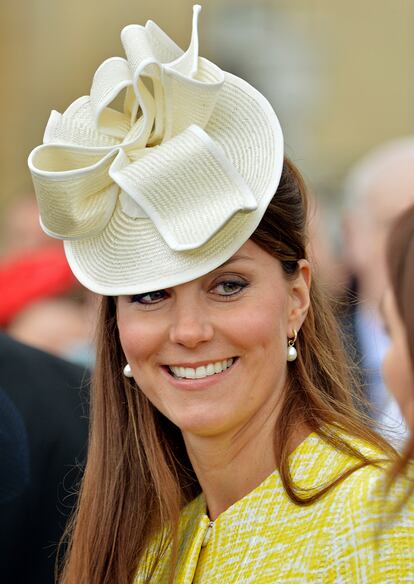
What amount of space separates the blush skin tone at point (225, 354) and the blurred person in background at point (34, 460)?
65 cm

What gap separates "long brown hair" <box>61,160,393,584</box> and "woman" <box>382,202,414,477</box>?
1.76ft

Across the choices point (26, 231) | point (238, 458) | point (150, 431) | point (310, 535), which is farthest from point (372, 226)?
point (310, 535)

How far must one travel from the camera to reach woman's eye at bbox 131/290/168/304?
2795 mm

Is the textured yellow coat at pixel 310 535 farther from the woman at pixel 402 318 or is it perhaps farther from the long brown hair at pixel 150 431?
the woman at pixel 402 318

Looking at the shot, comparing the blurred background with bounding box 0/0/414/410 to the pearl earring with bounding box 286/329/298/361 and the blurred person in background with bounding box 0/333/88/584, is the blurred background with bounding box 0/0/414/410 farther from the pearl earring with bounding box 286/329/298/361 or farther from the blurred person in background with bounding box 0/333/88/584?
the pearl earring with bounding box 286/329/298/361

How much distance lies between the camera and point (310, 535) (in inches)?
101

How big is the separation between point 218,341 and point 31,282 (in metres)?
2.81

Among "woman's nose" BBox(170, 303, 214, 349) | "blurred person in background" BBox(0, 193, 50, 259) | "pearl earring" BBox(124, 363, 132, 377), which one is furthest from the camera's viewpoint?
"blurred person in background" BBox(0, 193, 50, 259)

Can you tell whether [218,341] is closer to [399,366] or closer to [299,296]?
[299,296]

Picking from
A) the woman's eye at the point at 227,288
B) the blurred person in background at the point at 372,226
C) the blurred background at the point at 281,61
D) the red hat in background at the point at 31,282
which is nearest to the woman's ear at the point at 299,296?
the woman's eye at the point at 227,288

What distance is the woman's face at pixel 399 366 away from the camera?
87.2 inches

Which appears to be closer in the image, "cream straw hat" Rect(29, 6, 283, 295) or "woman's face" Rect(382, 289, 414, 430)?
"woman's face" Rect(382, 289, 414, 430)

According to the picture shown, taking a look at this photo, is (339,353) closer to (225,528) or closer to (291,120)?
(225,528)

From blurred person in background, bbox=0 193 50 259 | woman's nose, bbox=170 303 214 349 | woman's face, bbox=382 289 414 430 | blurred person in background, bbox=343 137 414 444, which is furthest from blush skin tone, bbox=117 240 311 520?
blurred person in background, bbox=0 193 50 259
